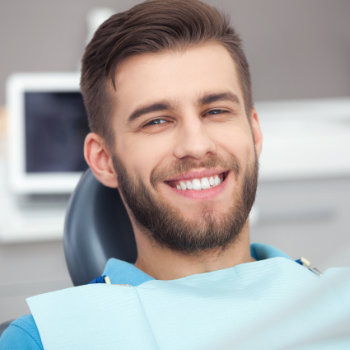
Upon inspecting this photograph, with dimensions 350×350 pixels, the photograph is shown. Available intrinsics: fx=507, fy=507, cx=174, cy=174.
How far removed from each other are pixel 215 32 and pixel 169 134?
10.3 inches

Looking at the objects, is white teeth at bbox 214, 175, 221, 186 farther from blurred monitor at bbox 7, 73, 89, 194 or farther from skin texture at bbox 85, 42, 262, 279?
blurred monitor at bbox 7, 73, 89, 194

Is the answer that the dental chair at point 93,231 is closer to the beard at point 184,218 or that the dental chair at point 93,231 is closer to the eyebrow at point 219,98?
the beard at point 184,218

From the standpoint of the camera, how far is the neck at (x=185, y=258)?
0.96m

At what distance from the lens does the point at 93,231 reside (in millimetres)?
1056

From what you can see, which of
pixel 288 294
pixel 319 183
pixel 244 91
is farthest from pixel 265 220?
pixel 288 294

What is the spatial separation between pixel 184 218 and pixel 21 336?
0.34 metres

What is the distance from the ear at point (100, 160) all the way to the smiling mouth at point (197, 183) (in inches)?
6.2

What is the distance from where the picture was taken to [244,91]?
108 cm

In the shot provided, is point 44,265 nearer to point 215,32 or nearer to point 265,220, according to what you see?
point 265,220

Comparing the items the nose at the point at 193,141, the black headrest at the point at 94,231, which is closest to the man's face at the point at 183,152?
the nose at the point at 193,141

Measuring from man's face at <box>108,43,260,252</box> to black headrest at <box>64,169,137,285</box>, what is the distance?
108 millimetres

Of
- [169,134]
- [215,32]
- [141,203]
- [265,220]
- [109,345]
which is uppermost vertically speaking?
[215,32]

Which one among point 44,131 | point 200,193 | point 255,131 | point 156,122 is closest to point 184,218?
point 200,193

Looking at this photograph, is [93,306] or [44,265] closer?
[93,306]
